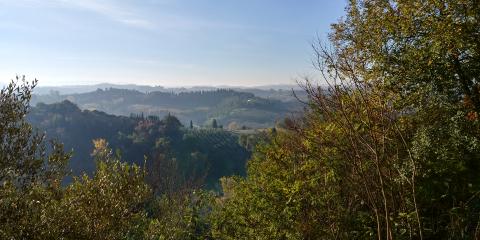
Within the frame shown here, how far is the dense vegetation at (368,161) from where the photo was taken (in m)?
12.5

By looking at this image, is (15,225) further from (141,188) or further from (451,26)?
(451,26)

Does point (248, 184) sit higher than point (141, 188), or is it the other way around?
point (141, 188)

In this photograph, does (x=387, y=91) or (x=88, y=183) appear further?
(x=387, y=91)

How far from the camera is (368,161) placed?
1277 centimetres

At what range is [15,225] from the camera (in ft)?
34.6

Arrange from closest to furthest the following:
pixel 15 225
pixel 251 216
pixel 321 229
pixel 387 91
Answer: pixel 15 225 < pixel 387 91 < pixel 321 229 < pixel 251 216

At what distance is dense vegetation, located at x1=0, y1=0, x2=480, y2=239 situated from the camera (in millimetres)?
12453

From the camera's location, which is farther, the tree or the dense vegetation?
the dense vegetation

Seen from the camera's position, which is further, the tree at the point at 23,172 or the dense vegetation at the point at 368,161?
the dense vegetation at the point at 368,161

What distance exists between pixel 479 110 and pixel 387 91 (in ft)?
13.6

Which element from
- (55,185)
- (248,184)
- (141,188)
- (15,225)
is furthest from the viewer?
(248,184)

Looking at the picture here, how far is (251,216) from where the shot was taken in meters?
20.5

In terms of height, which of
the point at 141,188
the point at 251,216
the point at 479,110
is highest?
the point at 479,110

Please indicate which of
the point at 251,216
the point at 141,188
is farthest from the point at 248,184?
the point at 141,188
